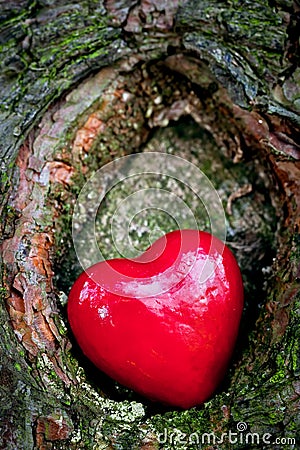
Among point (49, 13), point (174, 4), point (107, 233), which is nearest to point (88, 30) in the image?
point (49, 13)

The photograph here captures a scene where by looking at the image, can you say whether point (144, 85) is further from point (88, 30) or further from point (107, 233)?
point (107, 233)

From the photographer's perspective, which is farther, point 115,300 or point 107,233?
point 107,233
